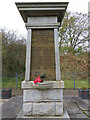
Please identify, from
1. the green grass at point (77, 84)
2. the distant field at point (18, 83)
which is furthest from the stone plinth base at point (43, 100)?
the green grass at point (77, 84)

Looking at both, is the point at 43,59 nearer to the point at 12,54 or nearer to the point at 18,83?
the point at 18,83

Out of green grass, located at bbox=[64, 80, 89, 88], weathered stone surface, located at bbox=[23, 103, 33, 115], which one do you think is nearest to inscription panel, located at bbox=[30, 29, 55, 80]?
weathered stone surface, located at bbox=[23, 103, 33, 115]

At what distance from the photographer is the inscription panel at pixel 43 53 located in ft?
11.3

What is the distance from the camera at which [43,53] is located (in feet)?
11.6

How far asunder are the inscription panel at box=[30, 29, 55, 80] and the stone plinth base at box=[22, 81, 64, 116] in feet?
1.26

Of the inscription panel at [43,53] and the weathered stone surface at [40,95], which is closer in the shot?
the weathered stone surface at [40,95]

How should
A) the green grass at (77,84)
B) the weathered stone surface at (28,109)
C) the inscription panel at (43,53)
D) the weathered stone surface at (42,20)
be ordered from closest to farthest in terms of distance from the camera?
the weathered stone surface at (28,109), the inscription panel at (43,53), the weathered stone surface at (42,20), the green grass at (77,84)

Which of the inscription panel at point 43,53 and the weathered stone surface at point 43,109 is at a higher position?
the inscription panel at point 43,53

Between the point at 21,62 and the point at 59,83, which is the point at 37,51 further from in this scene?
the point at 21,62

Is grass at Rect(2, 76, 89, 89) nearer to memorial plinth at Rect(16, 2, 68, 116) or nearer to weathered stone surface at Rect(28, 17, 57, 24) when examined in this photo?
memorial plinth at Rect(16, 2, 68, 116)

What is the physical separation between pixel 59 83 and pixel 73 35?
41.8 feet

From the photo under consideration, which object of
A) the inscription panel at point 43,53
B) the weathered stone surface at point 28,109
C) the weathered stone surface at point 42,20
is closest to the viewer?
the weathered stone surface at point 28,109

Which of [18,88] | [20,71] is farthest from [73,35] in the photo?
[18,88]

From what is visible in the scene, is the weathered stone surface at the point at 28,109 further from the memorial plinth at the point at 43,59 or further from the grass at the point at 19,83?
the grass at the point at 19,83
